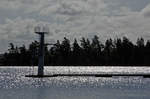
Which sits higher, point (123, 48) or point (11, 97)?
point (123, 48)

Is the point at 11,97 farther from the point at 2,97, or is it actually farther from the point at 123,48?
the point at 123,48

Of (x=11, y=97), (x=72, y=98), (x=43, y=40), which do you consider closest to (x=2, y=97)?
(x=11, y=97)

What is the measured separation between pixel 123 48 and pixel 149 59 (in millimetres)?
15865

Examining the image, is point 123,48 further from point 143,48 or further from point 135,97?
point 135,97

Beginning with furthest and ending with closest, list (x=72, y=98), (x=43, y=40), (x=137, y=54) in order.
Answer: (x=137, y=54) → (x=43, y=40) → (x=72, y=98)

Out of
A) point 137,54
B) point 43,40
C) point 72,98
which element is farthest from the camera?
point 137,54

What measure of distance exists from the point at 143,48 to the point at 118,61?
14920mm

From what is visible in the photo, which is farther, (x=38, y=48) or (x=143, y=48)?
(x=143, y=48)

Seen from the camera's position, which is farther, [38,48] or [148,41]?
[148,41]

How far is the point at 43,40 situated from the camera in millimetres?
94438

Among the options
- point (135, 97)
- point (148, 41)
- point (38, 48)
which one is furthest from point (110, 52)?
point (135, 97)

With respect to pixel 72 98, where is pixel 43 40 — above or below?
above

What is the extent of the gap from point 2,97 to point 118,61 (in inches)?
5578

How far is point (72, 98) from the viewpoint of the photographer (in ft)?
191
